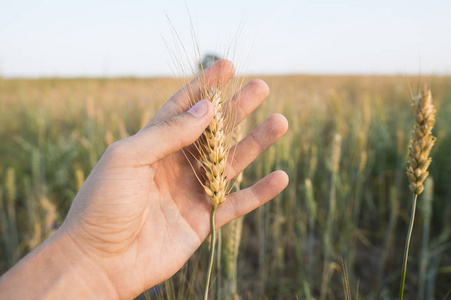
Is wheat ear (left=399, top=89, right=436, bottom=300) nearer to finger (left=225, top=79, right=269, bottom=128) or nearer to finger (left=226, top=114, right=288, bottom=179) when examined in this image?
finger (left=226, top=114, right=288, bottom=179)

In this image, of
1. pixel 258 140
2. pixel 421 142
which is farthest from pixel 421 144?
pixel 258 140

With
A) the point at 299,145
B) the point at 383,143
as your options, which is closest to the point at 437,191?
the point at 383,143

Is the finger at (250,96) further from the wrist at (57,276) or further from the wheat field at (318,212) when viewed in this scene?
the wrist at (57,276)

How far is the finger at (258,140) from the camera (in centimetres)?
150

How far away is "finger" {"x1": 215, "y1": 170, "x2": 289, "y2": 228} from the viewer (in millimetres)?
1379

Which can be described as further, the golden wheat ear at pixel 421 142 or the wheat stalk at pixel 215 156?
the wheat stalk at pixel 215 156

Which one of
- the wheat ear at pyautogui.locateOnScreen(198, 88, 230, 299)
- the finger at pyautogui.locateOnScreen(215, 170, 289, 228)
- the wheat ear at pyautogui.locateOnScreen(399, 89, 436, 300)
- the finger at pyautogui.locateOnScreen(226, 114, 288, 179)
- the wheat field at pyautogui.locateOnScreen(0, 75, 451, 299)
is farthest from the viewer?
Result: the wheat field at pyautogui.locateOnScreen(0, 75, 451, 299)

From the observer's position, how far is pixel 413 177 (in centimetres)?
90

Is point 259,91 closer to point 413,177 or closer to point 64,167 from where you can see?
point 413,177

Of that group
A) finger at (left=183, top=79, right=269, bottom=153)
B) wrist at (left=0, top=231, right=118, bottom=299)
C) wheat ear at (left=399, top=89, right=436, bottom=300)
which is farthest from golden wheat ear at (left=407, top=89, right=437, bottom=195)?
wrist at (left=0, top=231, right=118, bottom=299)

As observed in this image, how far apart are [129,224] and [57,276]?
285mm

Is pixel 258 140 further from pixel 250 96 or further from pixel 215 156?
pixel 215 156

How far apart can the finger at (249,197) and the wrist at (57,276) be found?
0.50 metres

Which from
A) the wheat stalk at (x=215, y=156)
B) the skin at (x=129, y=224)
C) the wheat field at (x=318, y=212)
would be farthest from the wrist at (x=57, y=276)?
the wheat stalk at (x=215, y=156)
